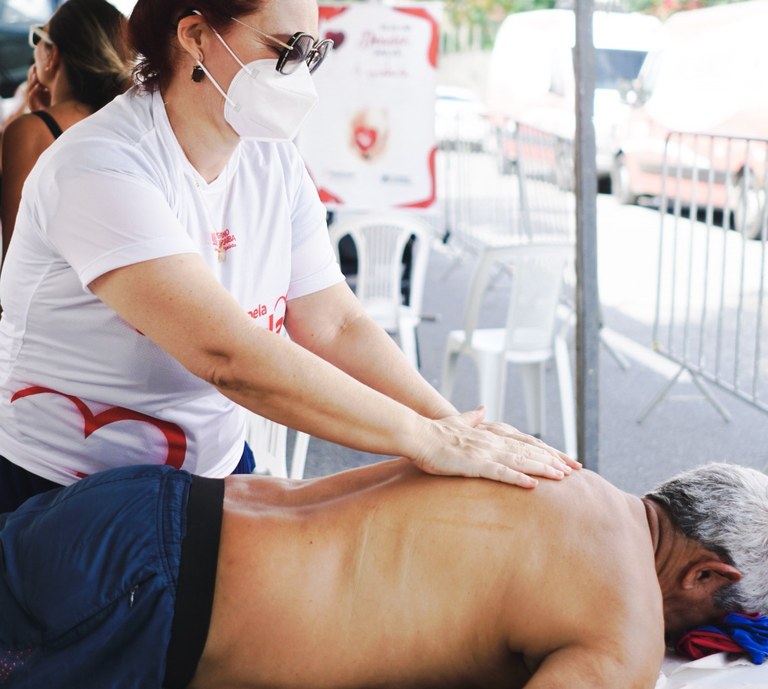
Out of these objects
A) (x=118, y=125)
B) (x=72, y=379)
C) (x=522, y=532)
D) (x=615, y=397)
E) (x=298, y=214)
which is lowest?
(x=615, y=397)

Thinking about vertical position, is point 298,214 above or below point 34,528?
above

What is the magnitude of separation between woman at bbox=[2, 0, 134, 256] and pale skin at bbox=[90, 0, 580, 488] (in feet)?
3.96

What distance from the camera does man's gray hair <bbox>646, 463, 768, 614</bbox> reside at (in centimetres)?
167

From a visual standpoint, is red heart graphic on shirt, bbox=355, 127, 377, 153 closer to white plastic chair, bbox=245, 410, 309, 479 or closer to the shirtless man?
white plastic chair, bbox=245, 410, 309, 479

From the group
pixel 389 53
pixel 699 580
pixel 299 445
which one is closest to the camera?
pixel 699 580

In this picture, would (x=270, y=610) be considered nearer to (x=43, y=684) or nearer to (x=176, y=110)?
(x=43, y=684)

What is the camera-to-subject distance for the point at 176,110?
5.46 ft

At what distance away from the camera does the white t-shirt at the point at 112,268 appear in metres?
1.48

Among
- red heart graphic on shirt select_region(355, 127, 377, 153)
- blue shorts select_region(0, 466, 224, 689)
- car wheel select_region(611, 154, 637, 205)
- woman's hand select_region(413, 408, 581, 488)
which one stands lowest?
car wheel select_region(611, 154, 637, 205)

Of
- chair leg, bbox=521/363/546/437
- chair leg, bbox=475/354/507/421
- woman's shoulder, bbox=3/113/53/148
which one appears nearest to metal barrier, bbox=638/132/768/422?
chair leg, bbox=521/363/546/437

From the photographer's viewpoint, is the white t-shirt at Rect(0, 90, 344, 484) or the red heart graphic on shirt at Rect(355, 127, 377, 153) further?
the red heart graphic on shirt at Rect(355, 127, 377, 153)

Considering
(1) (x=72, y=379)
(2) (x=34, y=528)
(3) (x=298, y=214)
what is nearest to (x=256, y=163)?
(3) (x=298, y=214)

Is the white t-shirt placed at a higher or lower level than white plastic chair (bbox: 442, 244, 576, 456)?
higher

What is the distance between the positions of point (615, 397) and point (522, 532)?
12.4ft
